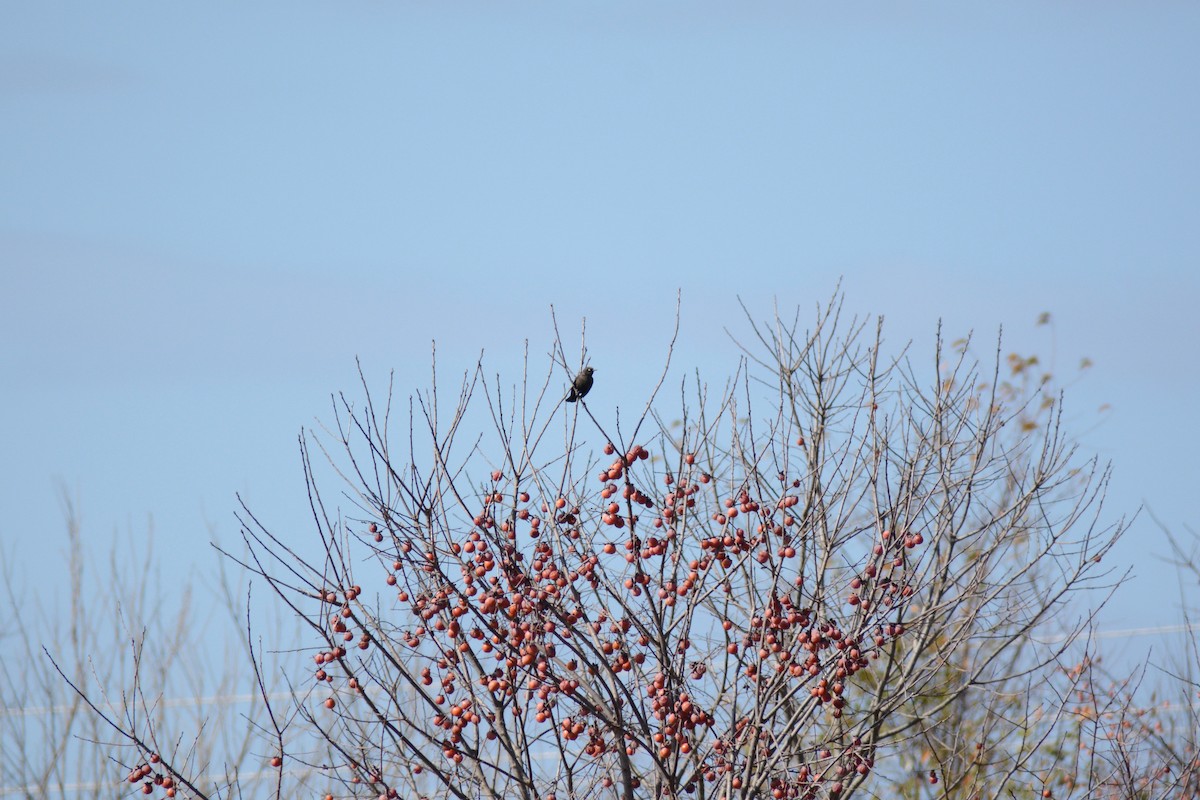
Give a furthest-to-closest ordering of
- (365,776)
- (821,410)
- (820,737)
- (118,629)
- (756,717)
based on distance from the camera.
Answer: (118,629), (821,410), (820,737), (365,776), (756,717)

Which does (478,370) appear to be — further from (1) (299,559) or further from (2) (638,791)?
(2) (638,791)

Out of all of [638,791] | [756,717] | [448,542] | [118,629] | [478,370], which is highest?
[118,629]

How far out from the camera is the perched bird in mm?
5426

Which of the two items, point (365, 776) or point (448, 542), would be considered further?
point (365, 776)

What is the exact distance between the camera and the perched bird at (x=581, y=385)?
5.43m

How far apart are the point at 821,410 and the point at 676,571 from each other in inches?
84.9

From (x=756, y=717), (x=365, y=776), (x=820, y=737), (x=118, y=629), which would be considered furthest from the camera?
(x=118, y=629)

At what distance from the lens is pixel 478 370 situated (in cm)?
552

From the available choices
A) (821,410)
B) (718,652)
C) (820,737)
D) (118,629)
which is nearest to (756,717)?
(718,652)

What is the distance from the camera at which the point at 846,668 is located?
5051 millimetres

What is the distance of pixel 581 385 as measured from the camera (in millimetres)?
5668

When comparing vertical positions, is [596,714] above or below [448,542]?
below

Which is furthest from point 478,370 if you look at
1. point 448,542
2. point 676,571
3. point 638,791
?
point 638,791

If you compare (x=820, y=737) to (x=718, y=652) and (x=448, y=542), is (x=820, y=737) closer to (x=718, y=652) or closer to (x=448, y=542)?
(x=718, y=652)
